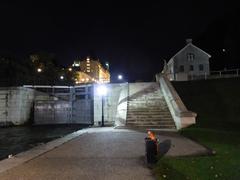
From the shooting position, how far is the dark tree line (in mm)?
46438

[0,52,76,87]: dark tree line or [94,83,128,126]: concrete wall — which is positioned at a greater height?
[0,52,76,87]: dark tree line

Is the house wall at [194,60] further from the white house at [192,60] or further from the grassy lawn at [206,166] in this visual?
the grassy lawn at [206,166]

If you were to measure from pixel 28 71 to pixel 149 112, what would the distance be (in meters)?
40.1

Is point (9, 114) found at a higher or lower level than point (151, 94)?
lower

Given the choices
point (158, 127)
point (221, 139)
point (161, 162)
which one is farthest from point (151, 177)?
point (158, 127)

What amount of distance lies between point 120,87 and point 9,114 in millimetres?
14569

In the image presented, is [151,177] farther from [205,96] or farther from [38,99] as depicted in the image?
[38,99]

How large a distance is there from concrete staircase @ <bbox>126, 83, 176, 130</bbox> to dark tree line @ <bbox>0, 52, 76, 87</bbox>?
91.8 feet

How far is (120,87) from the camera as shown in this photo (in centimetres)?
2770

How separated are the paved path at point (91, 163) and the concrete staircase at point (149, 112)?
624 cm

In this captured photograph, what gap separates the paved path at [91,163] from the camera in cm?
623

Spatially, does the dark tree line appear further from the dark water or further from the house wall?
the house wall

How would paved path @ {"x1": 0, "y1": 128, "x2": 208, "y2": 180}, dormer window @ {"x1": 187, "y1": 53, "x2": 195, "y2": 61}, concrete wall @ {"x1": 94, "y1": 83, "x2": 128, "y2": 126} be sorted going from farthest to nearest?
1. dormer window @ {"x1": 187, "y1": 53, "x2": 195, "y2": 61}
2. concrete wall @ {"x1": 94, "y1": 83, "x2": 128, "y2": 126}
3. paved path @ {"x1": 0, "y1": 128, "x2": 208, "y2": 180}

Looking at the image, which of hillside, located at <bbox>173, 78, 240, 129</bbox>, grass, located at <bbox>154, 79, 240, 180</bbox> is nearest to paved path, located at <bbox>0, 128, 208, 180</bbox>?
grass, located at <bbox>154, 79, 240, 180</bbox>
